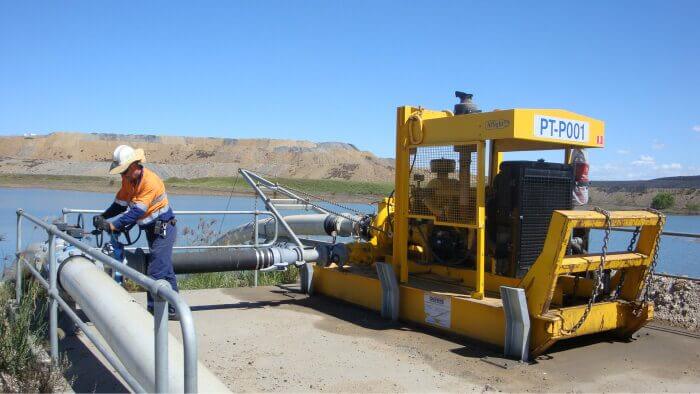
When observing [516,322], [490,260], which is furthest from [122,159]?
[516,322]

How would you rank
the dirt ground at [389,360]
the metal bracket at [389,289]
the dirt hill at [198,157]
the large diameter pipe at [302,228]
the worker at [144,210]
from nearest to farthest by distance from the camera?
the dirt ground at [389,360] < the worker at [144,210] < the metal bracket at [389,289] < the large diameter pipe at [302,228] < the dirt hill at [198,157]

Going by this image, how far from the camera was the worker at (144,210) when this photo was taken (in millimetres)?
6125

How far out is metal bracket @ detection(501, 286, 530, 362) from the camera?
5.56 metres

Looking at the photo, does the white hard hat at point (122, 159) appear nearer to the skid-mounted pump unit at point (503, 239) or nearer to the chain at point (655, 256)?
the skid-mounted pump unit at point (503, 239)

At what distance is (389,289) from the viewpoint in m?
7.09

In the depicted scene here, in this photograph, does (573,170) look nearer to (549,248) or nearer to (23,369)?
(549,248)

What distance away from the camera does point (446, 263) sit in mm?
7105

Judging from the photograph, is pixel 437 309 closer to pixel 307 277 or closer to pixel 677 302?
pixel 307 277

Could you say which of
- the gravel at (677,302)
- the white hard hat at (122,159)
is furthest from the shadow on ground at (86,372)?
the gravel at (677,302)

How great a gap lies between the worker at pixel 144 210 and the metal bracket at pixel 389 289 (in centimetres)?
228

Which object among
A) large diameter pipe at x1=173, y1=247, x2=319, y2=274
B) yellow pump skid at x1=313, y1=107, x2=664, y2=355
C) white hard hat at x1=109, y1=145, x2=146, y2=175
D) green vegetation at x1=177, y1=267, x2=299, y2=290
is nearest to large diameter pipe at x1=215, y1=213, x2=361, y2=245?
green vegetation at x1=177, y1=267, x2=299, y2=290

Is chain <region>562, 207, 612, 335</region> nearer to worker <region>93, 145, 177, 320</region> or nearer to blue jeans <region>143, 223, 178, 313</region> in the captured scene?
worker <region>93, 145, 177, 320</region>

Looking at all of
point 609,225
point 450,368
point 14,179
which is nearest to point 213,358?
point 450,368

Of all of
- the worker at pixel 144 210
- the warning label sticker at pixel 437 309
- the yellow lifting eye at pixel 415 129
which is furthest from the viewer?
the yellow lifting eye at pixel 415 129
